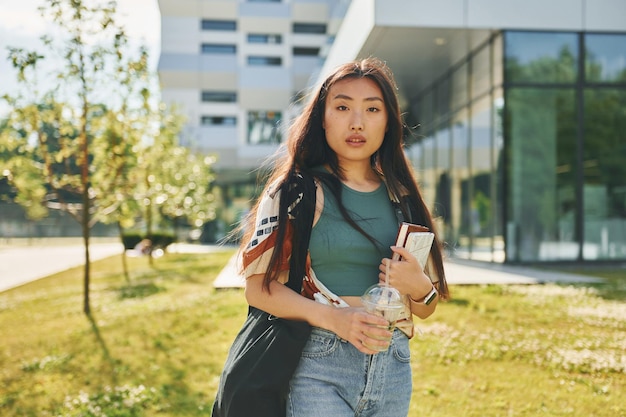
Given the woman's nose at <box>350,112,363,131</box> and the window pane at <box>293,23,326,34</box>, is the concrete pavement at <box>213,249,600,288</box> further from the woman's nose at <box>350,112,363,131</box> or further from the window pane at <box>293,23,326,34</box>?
the window pane at <box>293,23,326,34</box>

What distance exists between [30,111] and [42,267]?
10239 mm

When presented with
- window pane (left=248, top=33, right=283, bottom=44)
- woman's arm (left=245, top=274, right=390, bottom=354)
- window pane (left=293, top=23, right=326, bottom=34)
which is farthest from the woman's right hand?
window pane (left=293, top=23, right=326, bottom=34)

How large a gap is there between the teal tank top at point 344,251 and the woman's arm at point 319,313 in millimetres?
123

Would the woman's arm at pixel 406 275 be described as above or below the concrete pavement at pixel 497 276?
above

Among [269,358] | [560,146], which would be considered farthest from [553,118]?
[269,358]

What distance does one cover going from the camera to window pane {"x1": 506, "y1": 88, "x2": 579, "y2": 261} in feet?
42.8

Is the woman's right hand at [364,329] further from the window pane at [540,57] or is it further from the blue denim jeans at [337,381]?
the window pane at [540,57]

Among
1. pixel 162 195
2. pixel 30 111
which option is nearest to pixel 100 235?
pixel 162 195

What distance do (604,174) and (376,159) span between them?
41.6 feet

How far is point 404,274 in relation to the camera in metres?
1.73

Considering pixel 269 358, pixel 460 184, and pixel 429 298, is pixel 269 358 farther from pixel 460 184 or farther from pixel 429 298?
pixel 460 184

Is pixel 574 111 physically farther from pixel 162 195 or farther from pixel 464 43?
pixel 162 195

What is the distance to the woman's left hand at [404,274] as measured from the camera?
67.2 inches

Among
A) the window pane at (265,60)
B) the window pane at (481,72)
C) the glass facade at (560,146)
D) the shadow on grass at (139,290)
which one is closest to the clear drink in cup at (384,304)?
the shadow on grass at (139,290)
